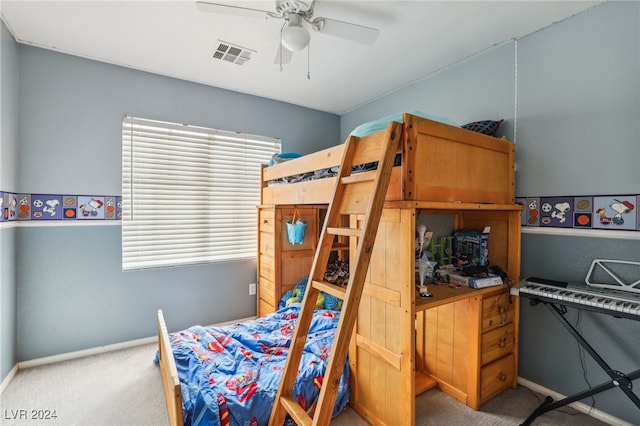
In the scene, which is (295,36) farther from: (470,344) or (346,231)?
(470,344)

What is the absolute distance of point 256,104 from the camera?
3.43 metres

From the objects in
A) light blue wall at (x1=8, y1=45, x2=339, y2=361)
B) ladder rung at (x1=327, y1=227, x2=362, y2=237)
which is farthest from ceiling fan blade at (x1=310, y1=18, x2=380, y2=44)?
light blue wall at (x1=8, y1=45, x2=339, y2=361)

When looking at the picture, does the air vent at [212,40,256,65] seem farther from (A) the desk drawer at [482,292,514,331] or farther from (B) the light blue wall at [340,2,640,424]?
(A) the desk drawer at [482,292,514,331]

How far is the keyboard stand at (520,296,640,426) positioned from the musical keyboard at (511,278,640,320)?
0.20 feet

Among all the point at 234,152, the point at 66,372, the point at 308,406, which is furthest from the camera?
the point at 234,152

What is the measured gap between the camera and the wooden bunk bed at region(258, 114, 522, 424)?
1.59 meters

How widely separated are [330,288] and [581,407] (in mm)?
1967

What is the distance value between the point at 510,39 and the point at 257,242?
2.99 metres

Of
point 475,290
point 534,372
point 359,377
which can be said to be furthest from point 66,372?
point 534,372

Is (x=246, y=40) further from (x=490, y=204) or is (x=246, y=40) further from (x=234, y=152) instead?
(x=490, y=204)

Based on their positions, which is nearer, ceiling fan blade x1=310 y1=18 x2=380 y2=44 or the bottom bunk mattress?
the bottom bunk mattress

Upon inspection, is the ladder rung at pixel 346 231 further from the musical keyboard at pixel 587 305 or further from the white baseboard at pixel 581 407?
the white baseboard at pixel 581 407

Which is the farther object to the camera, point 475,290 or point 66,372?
point 66,372

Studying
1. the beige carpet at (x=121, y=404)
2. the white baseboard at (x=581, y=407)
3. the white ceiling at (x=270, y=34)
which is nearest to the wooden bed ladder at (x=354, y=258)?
the beige carpet at (x=121, y=404)
